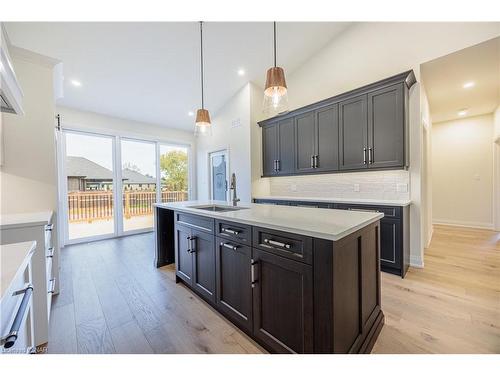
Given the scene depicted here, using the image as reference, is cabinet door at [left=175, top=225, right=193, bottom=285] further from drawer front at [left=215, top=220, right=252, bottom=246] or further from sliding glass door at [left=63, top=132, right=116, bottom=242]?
sliding glass door at [left=63, top=132, right=116, bottom=242]

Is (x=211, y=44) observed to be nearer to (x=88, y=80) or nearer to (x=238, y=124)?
(x=238, y=124)

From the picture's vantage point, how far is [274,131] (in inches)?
167

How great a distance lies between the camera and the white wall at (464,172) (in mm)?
4801

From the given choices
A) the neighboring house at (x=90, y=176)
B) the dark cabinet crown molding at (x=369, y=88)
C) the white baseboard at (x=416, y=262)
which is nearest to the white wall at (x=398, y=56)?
the white baseboard at (x=416, y=262)

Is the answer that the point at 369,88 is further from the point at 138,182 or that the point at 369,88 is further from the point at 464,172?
the point at 138,182

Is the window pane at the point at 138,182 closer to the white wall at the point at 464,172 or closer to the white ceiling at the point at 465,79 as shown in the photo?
the white ceiling at the point at 465,79

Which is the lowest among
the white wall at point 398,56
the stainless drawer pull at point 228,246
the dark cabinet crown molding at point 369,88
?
the stainless drawer pull at point 228,246

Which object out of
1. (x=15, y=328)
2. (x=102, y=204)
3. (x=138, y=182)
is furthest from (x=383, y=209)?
(x=102, y=204)

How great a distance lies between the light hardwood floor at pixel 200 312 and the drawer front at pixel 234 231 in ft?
2.43

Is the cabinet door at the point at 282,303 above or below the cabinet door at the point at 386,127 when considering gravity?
below

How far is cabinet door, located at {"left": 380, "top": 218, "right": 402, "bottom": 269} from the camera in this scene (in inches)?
101

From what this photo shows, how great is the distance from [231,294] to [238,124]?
376 centimetres
